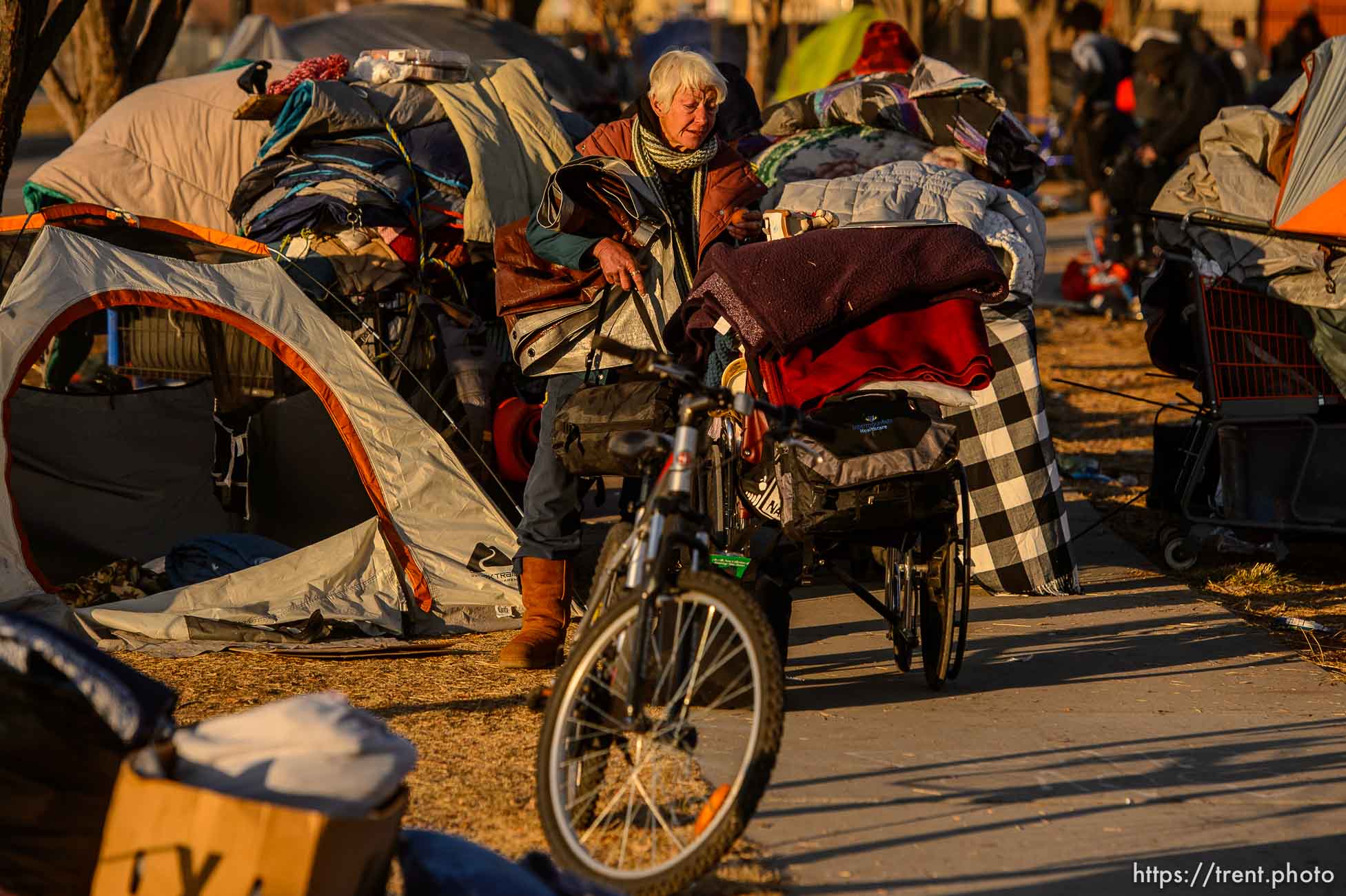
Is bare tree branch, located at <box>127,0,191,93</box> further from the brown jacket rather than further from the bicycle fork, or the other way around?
the bicycle fork

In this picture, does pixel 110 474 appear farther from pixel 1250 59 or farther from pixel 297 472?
pixel 1250 59

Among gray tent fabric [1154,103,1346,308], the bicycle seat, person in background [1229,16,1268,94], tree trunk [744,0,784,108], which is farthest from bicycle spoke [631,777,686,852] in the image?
person in background [1229,16,1268,94]

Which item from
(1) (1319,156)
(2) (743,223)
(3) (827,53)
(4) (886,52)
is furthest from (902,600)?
(3) (827,53)

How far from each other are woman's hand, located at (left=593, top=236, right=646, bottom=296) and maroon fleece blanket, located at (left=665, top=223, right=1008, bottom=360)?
234 mm

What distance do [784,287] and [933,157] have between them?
3.18 m

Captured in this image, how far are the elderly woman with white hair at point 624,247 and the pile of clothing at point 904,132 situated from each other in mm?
2144

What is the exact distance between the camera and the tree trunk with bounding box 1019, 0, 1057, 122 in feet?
92.1

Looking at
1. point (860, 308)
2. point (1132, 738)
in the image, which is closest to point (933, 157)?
point (860, 308)

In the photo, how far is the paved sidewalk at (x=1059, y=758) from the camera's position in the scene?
4.10 metres

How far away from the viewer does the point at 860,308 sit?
5348 mm

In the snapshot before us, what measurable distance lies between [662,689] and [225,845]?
122cm

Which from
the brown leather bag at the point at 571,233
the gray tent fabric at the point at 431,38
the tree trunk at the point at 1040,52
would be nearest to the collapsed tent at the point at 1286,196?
the brown leather bag at the point at 571,233

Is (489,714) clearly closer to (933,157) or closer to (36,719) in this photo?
(36,719)

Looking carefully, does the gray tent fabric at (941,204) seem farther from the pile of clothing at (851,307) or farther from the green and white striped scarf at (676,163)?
the pile of clothing at (851,307)
